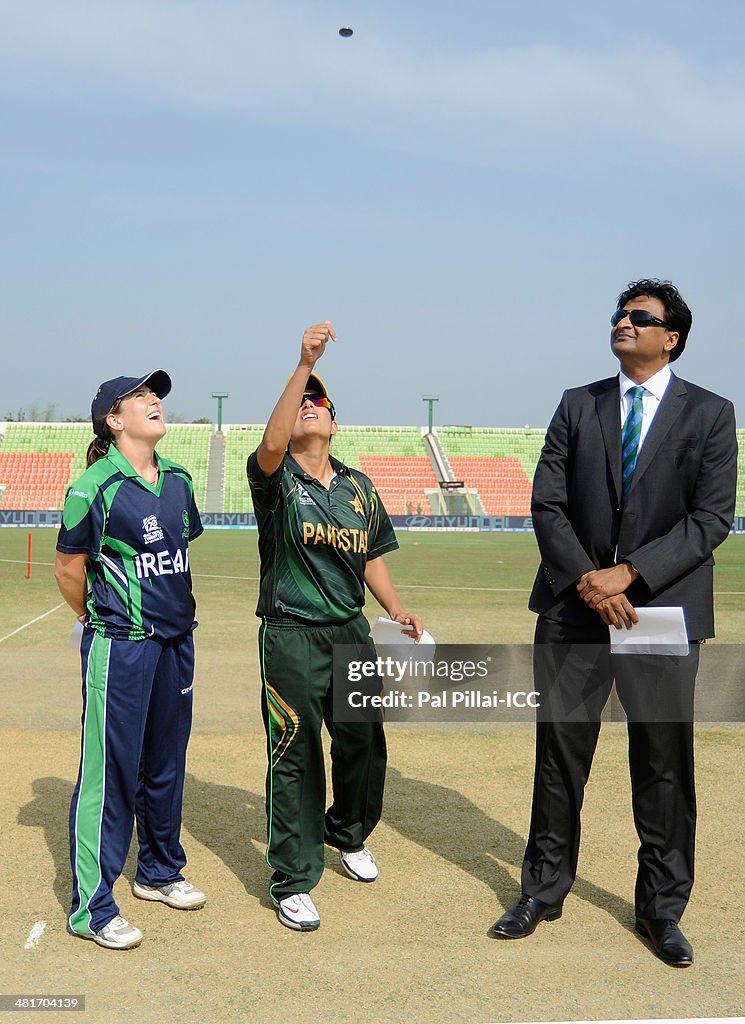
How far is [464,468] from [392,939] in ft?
195

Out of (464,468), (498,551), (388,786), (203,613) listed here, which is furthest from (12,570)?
(464,468)

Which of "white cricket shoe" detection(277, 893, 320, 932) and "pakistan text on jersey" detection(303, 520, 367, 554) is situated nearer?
"white cricket shoe" detection(277, 893, 320, 932)

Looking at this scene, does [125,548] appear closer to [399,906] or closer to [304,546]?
[304,546]

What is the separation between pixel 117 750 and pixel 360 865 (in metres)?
1.30

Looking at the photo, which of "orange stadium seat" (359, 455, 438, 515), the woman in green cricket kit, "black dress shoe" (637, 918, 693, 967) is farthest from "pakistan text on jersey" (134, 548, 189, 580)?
"orange stadium seat" (359, 455, 438, 515)

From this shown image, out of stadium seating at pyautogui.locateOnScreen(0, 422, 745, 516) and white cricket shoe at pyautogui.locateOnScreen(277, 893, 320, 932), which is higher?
white cricket shoe at pyautogui.locateOnScreen(277, 893, 320, 932)

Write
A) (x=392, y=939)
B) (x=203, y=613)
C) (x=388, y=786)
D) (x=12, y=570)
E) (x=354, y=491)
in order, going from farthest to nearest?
1. (x=12, y=570)
2. (x=203, y=613)
3. (x=388, y=786)
4. (x=354, y=491)
5. (x=392, y=939)

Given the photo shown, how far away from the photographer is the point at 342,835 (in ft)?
15.3

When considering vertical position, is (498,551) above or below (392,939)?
below

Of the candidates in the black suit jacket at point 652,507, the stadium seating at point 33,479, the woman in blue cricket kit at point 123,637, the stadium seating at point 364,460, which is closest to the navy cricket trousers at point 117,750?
the woman in blue cricket kit at point 123,637

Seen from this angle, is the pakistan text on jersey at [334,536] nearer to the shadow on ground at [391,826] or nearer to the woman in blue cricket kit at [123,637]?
the woman in blue cricket kit at [123,637]

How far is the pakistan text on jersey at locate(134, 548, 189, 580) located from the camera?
4.06 m

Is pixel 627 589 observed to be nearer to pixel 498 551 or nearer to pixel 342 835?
pixel 342 835

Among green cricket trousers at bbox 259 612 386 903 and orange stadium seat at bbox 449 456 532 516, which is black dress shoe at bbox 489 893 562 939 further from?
orange stadium seat at bbox 449 456 532 516
